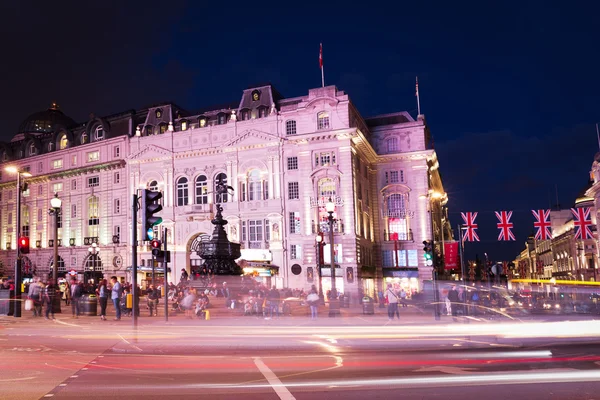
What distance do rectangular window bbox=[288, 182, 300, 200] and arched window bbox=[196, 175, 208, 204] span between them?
972 cm

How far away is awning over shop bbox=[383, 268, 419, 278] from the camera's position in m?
58.1

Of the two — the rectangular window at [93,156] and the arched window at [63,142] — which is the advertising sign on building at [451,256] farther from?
the arched window at [63,142]

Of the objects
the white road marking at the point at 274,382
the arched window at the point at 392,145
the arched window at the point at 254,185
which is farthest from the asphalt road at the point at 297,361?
the arched window at the point at 392,145

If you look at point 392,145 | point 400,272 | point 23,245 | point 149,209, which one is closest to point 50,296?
point 23,245

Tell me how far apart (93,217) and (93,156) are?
7594mm

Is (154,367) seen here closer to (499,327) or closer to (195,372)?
(195,372)

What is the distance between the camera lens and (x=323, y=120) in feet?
181

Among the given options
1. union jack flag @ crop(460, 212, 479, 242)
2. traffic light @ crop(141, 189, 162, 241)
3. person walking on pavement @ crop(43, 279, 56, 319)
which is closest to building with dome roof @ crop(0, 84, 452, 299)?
union jack flag @ crop(460, 212, 479, 242)

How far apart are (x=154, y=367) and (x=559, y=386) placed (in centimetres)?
826

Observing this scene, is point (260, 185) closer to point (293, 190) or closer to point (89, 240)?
point (293, 190)

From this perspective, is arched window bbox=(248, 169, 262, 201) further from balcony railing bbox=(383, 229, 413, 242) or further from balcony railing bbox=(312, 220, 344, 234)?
balcony railing bbox=(383, 229, 413, 242)

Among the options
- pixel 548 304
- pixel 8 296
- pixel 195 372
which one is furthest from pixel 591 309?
pixel 8 296

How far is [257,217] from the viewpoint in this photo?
5612 cm

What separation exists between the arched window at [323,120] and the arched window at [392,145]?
11.5 meters
